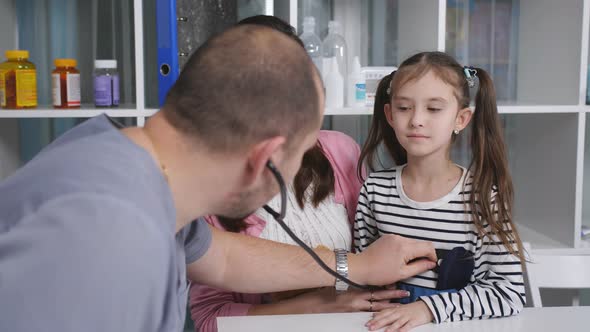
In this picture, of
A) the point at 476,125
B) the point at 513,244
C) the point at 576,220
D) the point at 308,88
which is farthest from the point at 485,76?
the point at 308,88

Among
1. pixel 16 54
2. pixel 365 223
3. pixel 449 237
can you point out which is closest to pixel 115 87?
pixel 16 54

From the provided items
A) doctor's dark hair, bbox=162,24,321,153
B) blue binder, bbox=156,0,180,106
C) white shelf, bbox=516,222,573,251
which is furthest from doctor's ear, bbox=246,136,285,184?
white shelf, bbox=516,222,573,251

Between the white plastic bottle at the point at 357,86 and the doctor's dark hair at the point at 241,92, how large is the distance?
1.08 meters

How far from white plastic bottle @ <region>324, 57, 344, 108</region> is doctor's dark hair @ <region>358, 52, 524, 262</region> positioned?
0.20 m

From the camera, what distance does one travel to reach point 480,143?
1.59 m

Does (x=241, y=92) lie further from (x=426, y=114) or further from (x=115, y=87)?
(x=115, y=87)

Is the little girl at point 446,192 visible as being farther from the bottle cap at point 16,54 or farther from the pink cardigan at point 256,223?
the bottle cap at point 16,54

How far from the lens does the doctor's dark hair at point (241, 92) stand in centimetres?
78

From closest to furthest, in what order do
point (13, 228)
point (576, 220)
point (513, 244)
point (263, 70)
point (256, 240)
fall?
point (13, 228) < point (263, 70) < point (256, 240) < point (513, 244) < point (576, 220)

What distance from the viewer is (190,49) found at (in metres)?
1.82

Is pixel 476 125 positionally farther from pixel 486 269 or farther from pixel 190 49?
pixel 190 49

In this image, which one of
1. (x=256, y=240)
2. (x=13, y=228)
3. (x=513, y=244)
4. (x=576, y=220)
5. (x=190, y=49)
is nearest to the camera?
(x=13, y=228)

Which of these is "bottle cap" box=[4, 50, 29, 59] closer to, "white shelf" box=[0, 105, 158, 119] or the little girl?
"white shelf" box=[0, 105, 158, 119]

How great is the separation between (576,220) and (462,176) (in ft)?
2.17
